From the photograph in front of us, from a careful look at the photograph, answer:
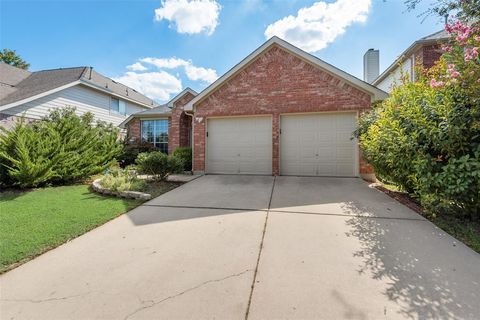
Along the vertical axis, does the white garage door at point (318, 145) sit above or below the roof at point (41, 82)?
below

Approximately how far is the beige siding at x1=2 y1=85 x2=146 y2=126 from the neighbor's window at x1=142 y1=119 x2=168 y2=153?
3718mm

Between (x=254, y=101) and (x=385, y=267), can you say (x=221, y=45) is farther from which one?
(x=385, y=267)

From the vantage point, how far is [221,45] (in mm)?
11250

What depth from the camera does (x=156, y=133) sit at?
14633mm

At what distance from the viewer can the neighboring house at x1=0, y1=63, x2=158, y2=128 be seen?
1129cm

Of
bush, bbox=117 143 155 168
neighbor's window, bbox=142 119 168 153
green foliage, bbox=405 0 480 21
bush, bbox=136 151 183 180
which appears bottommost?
bush, bbox=136 151 183 180

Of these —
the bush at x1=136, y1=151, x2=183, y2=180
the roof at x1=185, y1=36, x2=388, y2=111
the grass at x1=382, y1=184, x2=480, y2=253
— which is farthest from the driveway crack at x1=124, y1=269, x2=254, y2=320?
the roof at x1=185, y1=36, x2=388, y2=111

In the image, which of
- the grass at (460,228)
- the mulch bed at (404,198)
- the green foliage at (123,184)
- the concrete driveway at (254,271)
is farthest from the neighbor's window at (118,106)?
the grass at (460,228)

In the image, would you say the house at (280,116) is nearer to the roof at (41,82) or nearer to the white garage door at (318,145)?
the white garage door at (318,145)

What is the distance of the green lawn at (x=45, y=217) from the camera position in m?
3.30

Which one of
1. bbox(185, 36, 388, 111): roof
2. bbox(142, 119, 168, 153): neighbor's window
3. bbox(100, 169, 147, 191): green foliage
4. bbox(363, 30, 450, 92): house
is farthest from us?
bbox(142, 119, 168, 153): neighbor's window

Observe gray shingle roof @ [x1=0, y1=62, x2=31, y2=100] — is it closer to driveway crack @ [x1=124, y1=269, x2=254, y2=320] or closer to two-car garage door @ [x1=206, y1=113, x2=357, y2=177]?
two-car garage door @ [x1=206, y1=113, x2=357, y2=177]

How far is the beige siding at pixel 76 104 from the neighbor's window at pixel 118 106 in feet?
1.00

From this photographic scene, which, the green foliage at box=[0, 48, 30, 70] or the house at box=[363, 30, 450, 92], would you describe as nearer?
the house at box=[363, 30, 450, 92]
